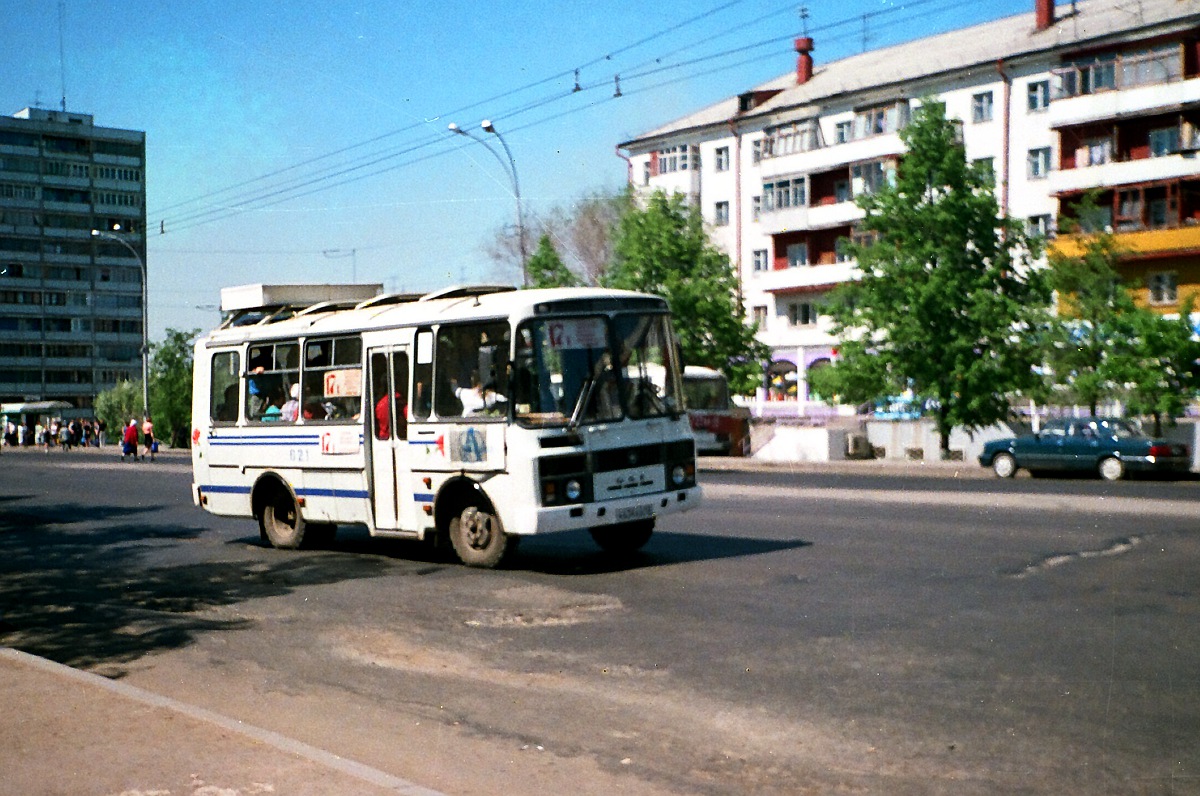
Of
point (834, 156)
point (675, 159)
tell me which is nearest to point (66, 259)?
point (675, 159)

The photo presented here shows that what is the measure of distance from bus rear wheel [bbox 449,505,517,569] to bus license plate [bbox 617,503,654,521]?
107 centimetres

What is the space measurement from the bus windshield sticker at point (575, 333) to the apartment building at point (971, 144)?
28503mm

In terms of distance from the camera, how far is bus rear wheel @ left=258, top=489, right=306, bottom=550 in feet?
53.8

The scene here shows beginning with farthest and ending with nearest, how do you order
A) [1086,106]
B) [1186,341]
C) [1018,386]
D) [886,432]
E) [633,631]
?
1. [1086,106]
2. [886,432]
3. [1018,386]
4. [1186,341]
5. [633,631]

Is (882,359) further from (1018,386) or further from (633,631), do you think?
(633,631)

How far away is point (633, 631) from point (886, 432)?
36753mm

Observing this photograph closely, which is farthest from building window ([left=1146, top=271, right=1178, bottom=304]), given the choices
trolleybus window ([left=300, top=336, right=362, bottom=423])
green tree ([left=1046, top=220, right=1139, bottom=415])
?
trolleybus window ([left=300, top=336, right=362, bottom=423])

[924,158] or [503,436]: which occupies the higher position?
[924,158]

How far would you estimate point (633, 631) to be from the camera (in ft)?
32.3

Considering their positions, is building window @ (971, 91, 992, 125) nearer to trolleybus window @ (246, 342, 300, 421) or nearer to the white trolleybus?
the white trolleybus

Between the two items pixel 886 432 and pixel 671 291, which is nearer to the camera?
pixel 886 432

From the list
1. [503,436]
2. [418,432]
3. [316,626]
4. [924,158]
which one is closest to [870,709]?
[316,626]

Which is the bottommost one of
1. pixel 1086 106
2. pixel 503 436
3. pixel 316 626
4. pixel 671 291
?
pixel 316 626

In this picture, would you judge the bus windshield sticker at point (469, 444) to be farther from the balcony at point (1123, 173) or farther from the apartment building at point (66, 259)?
the apartment building at point (66, 259)
